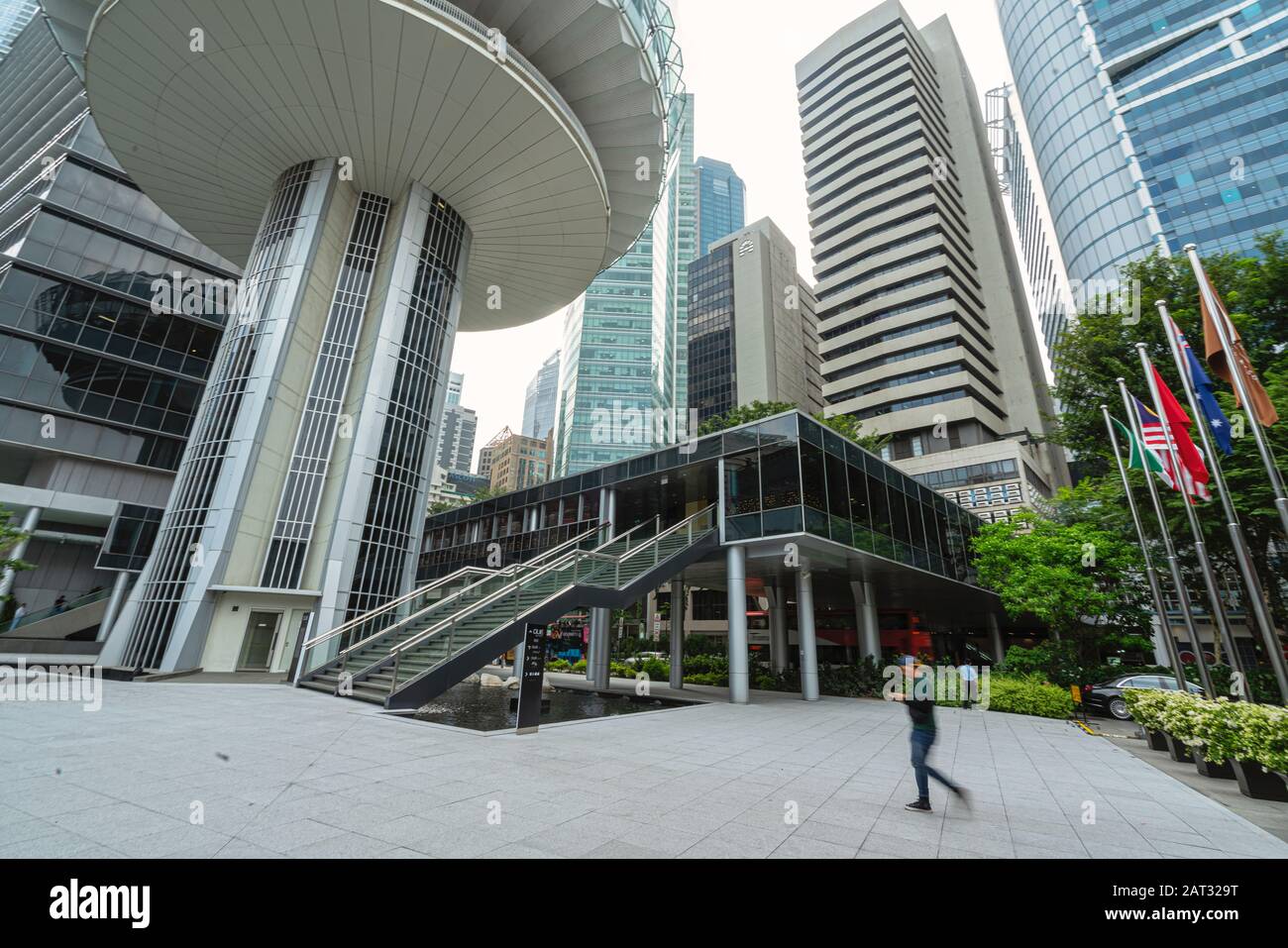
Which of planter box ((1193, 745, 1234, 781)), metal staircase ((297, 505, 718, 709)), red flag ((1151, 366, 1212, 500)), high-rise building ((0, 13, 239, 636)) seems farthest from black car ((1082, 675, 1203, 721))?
high-rise building ((0, 13, 239, 636))

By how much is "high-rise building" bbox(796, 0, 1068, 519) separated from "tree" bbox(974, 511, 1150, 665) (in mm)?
30674

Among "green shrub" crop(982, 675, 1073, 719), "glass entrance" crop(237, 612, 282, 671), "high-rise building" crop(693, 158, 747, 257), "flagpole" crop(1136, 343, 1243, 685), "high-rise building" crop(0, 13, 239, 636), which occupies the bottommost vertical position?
"green shrub" crop(982, 675, 1073, 719)

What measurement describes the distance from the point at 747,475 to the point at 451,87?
18.1 metres

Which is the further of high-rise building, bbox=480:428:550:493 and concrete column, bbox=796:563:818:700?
high-rise building, bbox=480:428:550:493

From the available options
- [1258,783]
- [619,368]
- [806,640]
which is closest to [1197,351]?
[806,640]

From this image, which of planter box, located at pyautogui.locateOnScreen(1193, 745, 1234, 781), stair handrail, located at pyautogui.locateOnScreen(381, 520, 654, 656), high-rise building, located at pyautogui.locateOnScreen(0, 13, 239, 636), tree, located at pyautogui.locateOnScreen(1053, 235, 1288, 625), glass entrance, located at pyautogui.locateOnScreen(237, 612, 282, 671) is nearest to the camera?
planter box, located at pyautogui.locateOnScreen(1193, 745, 1234, 781)

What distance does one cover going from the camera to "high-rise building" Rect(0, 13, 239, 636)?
90.8ft

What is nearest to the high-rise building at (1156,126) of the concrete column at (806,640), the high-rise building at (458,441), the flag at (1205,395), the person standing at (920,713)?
the concrete column at (806,640)

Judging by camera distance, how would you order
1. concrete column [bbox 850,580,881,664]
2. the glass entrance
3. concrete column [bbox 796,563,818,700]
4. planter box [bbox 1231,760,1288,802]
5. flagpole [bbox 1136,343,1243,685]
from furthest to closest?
concrete column [bbox 850,580,881,664] < the glass entrance < concrete column [bbox 796,563,818,700] < flagpole [bbox 1136,343,1243,685] < planter box [bbox 1231,760,1288,802]

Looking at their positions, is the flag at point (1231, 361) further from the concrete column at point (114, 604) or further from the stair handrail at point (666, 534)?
the concrete column at point (114, 604)

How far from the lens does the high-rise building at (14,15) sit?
281 feet

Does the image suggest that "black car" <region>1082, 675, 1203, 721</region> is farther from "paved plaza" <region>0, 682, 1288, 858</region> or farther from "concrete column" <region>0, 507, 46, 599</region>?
"concrete column" <region>0, 507, 46, 599</region>

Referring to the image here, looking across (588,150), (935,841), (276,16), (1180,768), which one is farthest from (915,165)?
(935,841)

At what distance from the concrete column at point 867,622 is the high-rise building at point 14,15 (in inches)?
5537
